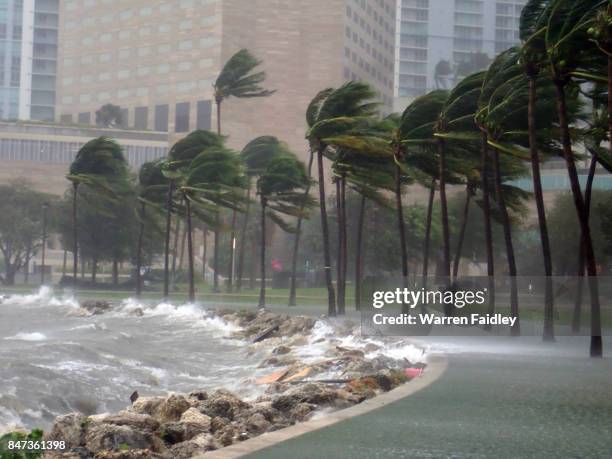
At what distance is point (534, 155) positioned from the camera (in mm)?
25484

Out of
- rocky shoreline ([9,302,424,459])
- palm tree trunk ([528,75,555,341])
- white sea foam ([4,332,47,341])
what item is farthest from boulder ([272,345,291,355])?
white sea foam ([4,332,47,341])

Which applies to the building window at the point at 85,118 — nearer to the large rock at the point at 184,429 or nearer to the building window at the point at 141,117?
the building window at the point at 141,117

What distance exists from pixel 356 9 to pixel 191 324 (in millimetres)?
123560

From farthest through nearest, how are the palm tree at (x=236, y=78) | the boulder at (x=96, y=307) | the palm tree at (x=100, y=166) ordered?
the palm tree at (x=236, y=78) → the palm tree at (x=100, y=166) → the boulder at (x=96, y=307)

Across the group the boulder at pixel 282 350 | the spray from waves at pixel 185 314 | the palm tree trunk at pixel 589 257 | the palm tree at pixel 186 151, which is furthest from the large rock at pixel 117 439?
the palm tree at pixel 186 151

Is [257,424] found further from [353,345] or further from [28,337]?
[28,337]

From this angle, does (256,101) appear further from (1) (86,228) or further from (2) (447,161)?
(2) (447,161)

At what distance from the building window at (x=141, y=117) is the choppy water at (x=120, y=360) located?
113m

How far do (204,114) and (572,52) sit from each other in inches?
5181

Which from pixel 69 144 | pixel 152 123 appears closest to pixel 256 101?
pixel 152 123

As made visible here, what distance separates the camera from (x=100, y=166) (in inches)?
2613

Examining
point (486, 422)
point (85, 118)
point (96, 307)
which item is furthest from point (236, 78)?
point (85, 118)

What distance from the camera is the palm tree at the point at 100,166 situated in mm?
65125

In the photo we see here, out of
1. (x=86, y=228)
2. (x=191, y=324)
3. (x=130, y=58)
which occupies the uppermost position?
(x=130, y=58)
